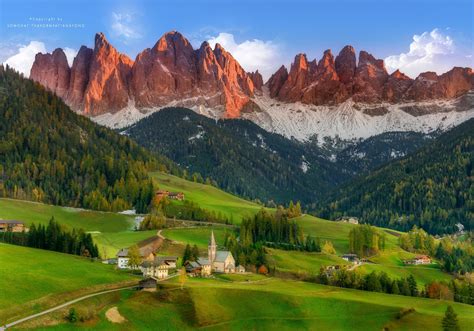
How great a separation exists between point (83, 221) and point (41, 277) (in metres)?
100

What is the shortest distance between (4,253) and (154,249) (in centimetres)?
4513

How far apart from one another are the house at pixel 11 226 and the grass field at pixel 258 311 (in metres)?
68.1

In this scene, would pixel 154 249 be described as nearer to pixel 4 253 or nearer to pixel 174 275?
pixel 174 275

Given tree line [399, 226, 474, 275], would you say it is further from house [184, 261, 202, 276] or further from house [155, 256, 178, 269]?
house [155, 256, 178, 269]

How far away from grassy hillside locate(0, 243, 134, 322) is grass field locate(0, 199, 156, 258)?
43.4 meters

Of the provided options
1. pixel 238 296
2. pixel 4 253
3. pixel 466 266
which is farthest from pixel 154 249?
pixel 466 266

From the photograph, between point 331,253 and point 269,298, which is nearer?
point 269,298

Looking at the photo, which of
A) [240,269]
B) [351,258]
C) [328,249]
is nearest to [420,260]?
[351,258]

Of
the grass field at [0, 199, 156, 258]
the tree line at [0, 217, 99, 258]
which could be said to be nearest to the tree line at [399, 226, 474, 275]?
the grass field at [0, 199, 156, 258]

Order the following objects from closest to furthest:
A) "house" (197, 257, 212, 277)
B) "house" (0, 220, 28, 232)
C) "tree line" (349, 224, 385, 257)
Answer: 1. "house" (197, 257, 212, 277)
2. "house" (0, 220, 28, 232)
3. "tree line" (349, 224, 385, 257)

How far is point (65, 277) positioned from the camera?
98750mm

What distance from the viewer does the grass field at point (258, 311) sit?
87.1 metres

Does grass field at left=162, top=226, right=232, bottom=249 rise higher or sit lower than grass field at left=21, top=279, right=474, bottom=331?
higher

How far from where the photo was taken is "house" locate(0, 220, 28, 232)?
154000 millimetres
